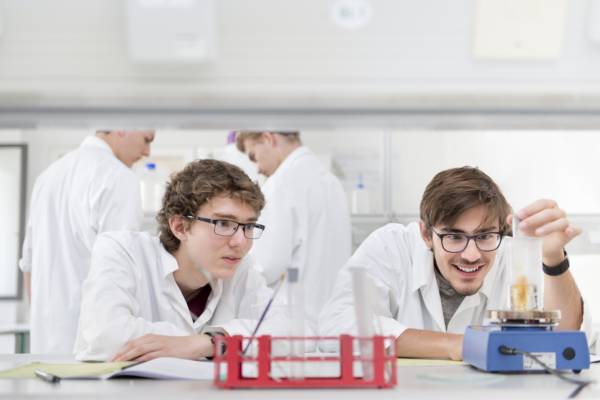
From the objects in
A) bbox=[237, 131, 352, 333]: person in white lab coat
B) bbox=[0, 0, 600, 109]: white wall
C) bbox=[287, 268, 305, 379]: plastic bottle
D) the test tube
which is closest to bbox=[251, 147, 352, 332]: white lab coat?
bbox=[237, 131, 352, 333]: person in white lab coat

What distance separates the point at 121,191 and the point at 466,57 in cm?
211

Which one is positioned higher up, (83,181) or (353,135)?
(353,135)

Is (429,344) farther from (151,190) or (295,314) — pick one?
(151,190)

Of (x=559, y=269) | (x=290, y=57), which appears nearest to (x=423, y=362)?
(x=559, y=269)

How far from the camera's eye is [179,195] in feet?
7.36

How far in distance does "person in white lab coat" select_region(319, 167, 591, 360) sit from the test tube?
1.48 feet

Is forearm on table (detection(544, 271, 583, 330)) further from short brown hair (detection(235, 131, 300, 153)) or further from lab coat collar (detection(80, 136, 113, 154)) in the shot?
lab coat collar (detection(80, 136, 113, 154))

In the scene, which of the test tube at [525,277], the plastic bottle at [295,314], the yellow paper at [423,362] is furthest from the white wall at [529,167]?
the plastic bottle at [295,314]

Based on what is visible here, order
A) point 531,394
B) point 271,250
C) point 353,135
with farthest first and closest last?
point 353,135 < point 271,250 < point 531,394

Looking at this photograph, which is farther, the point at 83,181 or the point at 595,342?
the point at 83,181

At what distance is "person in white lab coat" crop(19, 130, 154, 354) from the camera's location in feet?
9.09

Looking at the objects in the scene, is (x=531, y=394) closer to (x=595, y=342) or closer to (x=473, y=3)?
(x=473, y=3)

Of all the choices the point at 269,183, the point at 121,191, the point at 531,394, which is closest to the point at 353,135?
the point at 269,183

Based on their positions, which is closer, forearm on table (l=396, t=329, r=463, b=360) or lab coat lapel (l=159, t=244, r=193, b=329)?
forearm on table (l=396, t=329, r=463, b=360)
